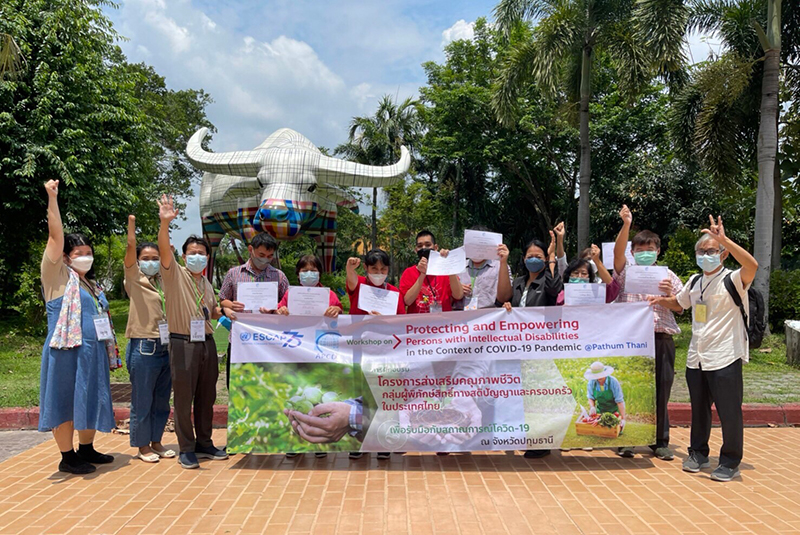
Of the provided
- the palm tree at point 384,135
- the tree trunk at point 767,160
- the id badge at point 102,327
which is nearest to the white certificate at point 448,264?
the id badge at point 102,327

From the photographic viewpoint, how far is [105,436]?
5594mm

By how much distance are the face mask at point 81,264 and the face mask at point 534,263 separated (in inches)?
135

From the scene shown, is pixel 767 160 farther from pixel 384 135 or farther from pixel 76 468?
pixel 384 135

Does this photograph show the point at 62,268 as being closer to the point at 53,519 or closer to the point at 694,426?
the point at 53,519

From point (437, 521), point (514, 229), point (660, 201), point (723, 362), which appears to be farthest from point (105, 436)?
point (514, 229)

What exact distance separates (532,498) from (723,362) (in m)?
1.73

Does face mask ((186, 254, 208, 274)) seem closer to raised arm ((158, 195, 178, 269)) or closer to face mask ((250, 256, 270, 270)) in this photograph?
raised arm ((158, 195, 178, 269))

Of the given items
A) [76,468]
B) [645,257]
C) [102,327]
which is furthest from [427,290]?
[76,468]

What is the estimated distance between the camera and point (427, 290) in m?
5.03

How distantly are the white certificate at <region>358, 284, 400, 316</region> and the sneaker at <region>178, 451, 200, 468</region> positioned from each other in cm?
176

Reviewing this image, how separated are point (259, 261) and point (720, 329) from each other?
3582mm

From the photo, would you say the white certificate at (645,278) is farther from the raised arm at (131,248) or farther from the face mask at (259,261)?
the raised arm at (131,248)

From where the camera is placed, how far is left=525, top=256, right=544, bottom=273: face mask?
4.68 metres

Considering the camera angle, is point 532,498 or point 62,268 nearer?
point 532,498
